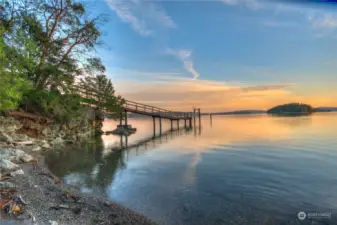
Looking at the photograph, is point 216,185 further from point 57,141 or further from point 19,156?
point 57,141

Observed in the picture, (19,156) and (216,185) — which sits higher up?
(19,156)

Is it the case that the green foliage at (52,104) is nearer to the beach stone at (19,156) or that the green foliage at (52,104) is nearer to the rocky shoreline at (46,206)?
the beach stone at (19,156)

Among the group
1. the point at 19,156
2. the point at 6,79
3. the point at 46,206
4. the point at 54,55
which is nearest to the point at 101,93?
the point at 54,55

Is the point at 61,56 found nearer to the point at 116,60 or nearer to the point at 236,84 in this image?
the point at 116,60

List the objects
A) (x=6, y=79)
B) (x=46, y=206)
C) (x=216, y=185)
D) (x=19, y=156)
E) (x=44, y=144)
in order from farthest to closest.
Answer: (x=44, y=144), (x=6, y=79), (x=19, y=156), (x=216, y=185), (x=46, y=206)

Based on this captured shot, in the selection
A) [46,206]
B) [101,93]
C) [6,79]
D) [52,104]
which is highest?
[101,93]

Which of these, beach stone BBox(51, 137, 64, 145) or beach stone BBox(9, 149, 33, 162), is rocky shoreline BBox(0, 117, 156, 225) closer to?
beach stone BBox(9, 149, 33, 162)

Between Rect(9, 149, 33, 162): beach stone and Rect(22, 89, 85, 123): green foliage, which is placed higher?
Rect(22, 89, 85, 123): green foliage

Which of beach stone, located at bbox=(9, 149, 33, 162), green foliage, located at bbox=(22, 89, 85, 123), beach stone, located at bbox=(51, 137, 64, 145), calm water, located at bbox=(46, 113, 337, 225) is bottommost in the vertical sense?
calm water, located at bbox=(46, 113, 337, 225)

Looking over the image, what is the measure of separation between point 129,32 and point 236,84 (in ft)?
41.3

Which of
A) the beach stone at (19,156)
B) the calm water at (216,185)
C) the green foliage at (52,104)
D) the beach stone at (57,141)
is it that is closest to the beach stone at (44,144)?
the beach stone at (57,141)

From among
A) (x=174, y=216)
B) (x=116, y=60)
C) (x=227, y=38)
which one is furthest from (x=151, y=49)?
(x=174, y=216)

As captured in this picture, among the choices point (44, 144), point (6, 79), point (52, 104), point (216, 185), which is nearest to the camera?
point (216, 185)

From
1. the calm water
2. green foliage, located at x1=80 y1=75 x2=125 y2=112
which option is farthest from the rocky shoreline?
green foliage, located at x1=80 y1=75 x2=125 y2=112
